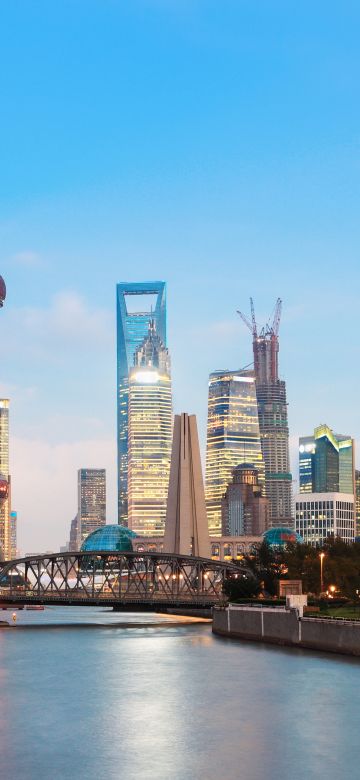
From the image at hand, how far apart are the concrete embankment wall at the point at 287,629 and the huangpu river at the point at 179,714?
79.4 inches

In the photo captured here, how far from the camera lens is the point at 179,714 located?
65062 mm

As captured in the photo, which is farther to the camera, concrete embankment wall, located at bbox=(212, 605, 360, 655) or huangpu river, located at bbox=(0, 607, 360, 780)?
concrete embankment wall, located at bbox=(212, 605, 360, 655)

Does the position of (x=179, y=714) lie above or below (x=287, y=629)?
below

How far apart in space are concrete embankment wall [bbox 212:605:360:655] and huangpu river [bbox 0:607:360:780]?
202 cm

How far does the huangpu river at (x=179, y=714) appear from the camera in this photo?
5134cm

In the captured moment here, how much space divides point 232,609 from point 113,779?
2793 inches

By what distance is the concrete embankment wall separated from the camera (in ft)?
291

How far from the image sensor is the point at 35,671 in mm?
86562

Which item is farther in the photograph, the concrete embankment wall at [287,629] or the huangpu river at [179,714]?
the concrete embankment wall at [287,629]

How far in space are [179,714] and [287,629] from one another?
37290 millimetres

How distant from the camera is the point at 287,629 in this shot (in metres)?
101

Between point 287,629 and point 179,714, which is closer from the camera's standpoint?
point 179,714

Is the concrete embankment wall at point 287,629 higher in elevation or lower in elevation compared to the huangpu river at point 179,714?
higher

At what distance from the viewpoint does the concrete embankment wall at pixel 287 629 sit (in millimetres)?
88625
